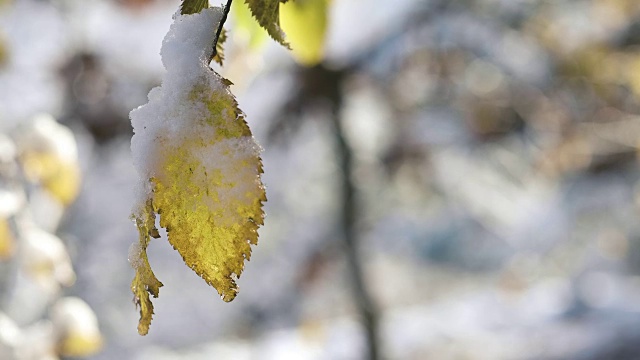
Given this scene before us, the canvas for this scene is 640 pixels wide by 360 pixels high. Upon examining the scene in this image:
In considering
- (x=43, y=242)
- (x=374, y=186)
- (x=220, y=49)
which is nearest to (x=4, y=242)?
(x=43, y=242)

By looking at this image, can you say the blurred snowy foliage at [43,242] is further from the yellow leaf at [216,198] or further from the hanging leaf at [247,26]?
the yellow leaf at [216,198]

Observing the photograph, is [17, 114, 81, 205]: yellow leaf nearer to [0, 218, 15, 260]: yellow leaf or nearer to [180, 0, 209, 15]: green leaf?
[0, 218, 15, 260]: yellow leaf

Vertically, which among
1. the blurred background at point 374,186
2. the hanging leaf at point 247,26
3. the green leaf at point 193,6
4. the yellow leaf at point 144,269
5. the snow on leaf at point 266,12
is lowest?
the yellow leaf at point 144,269

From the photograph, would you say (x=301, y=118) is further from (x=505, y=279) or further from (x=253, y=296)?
(x=505, y=279)

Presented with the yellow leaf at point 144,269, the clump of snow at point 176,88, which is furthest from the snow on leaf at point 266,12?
the yellow leaf at point 144,269

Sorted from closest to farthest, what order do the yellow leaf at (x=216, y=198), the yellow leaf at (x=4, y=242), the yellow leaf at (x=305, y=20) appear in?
1. the yellow leaf at (x=216, y=198)
2. the yellow leaf at (x=305, y=20)
3. the yellow leaf at (x=4, y=242)

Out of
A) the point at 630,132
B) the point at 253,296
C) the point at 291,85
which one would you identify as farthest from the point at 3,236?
the point at 253,296
